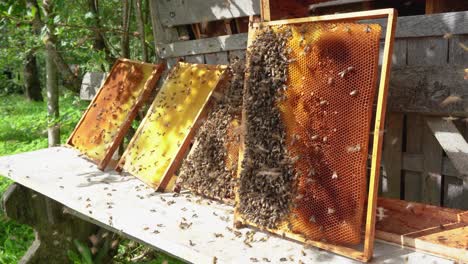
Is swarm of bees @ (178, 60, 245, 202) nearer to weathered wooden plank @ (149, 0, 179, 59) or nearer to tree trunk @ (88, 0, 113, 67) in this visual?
weathered wooden plank @ (149, 0, 179, 59)

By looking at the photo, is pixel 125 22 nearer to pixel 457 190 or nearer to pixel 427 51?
pixel 427 51

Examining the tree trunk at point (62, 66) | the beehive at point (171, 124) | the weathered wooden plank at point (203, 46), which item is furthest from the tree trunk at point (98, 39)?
the beehive at point (171, 124)

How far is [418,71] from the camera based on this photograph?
254cm

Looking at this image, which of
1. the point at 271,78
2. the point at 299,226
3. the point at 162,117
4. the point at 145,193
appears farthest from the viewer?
the point at 162,117

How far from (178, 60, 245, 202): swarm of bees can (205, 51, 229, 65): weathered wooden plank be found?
0.75 meters

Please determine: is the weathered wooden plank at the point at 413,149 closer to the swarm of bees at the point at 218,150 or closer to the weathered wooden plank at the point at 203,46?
the swarm of bees at the point at 218,150

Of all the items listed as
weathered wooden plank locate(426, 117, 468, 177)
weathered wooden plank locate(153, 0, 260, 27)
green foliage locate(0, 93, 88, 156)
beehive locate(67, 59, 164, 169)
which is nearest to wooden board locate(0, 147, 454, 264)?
beehive locate(67, 59, 164, 169)

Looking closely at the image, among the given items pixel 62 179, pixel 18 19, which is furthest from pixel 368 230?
pixel 18 19

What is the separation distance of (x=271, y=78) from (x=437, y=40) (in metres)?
0.93

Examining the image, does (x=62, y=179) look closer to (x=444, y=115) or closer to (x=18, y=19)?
(x=18, y=19)

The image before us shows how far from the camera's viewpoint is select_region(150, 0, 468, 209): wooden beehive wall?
2396 mm

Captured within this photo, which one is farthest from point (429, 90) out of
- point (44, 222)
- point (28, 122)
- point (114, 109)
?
point (28, 122)

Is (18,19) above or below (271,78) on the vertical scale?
above

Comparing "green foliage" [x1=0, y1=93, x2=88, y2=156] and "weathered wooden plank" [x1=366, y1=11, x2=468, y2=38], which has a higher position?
"weathered wooden plank" [x1=366, y1=11, x2=468, y2=38]
